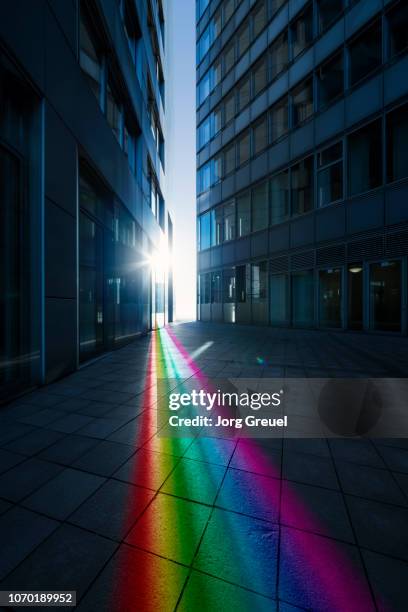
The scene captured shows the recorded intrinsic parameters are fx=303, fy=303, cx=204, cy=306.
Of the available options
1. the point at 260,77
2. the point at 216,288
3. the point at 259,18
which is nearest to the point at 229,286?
the point at 216,288

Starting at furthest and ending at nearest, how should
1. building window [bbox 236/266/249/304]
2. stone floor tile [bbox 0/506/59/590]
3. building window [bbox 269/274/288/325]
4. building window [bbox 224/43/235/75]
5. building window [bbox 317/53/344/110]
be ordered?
building window [bbox 224/43/235/75] → building window [bbox 236/266/249/304] → building window [bbox 269/274/288/325] → building window [bbox 317/53/344/110] → stone floor tile [bbox 0/506/59/590]

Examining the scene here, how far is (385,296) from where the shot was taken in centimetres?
1317

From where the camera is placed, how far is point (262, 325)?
1959cm

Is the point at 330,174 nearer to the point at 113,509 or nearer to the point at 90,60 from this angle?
the point at 90,60

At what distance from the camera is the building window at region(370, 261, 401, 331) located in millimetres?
12789

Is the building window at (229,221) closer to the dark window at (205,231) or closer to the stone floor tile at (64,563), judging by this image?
the dark window at (205,231)

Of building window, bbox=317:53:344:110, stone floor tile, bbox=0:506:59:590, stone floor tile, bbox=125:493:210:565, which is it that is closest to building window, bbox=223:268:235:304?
building window, bbox=317:53:344:110

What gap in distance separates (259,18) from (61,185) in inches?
876

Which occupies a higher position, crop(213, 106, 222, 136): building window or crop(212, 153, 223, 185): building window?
crop(213, 106, 222, 136): building window

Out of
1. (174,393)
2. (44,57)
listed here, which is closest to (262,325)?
(174,393)

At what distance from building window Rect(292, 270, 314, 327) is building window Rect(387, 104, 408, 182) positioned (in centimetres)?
582

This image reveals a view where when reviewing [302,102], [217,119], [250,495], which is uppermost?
[217,119]

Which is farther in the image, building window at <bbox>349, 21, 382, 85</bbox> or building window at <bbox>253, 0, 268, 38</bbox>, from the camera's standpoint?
building window at <bbox>253, 0, 268, 38</bbox>

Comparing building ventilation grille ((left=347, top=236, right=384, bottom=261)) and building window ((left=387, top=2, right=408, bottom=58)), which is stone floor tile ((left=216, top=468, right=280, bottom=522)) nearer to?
building ventilation grille ((left=347, top=236, right=384, bottom=261))
